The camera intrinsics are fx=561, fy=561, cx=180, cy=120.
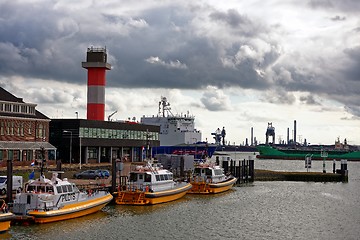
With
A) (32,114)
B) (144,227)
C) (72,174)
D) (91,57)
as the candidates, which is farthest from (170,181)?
(91,57)

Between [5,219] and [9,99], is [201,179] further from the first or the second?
[5,219]

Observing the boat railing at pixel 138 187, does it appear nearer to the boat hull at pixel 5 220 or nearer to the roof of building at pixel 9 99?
the boat hull at pixel 5 220

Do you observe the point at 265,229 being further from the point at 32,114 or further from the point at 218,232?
the point at 32,114

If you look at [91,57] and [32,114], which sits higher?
[91,57]

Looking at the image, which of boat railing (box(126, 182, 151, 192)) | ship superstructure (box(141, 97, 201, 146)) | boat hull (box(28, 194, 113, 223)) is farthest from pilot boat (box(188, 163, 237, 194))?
ship superstructure (box(141, 97, 201, 146))

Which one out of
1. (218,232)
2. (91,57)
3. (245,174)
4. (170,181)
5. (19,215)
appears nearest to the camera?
(19,215)

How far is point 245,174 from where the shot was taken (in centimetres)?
8888

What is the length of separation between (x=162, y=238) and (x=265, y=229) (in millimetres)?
8926

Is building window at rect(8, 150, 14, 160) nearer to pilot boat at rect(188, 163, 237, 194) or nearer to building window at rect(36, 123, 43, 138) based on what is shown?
building window at rect(36, 123, 43, 138)

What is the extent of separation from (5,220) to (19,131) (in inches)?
1722

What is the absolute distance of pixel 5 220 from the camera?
34969 mm

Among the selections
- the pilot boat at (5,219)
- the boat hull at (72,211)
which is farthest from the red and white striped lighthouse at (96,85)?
the pilot boat at (5,219)

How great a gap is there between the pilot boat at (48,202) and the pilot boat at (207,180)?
22.3 m

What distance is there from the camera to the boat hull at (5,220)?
3483 cm
